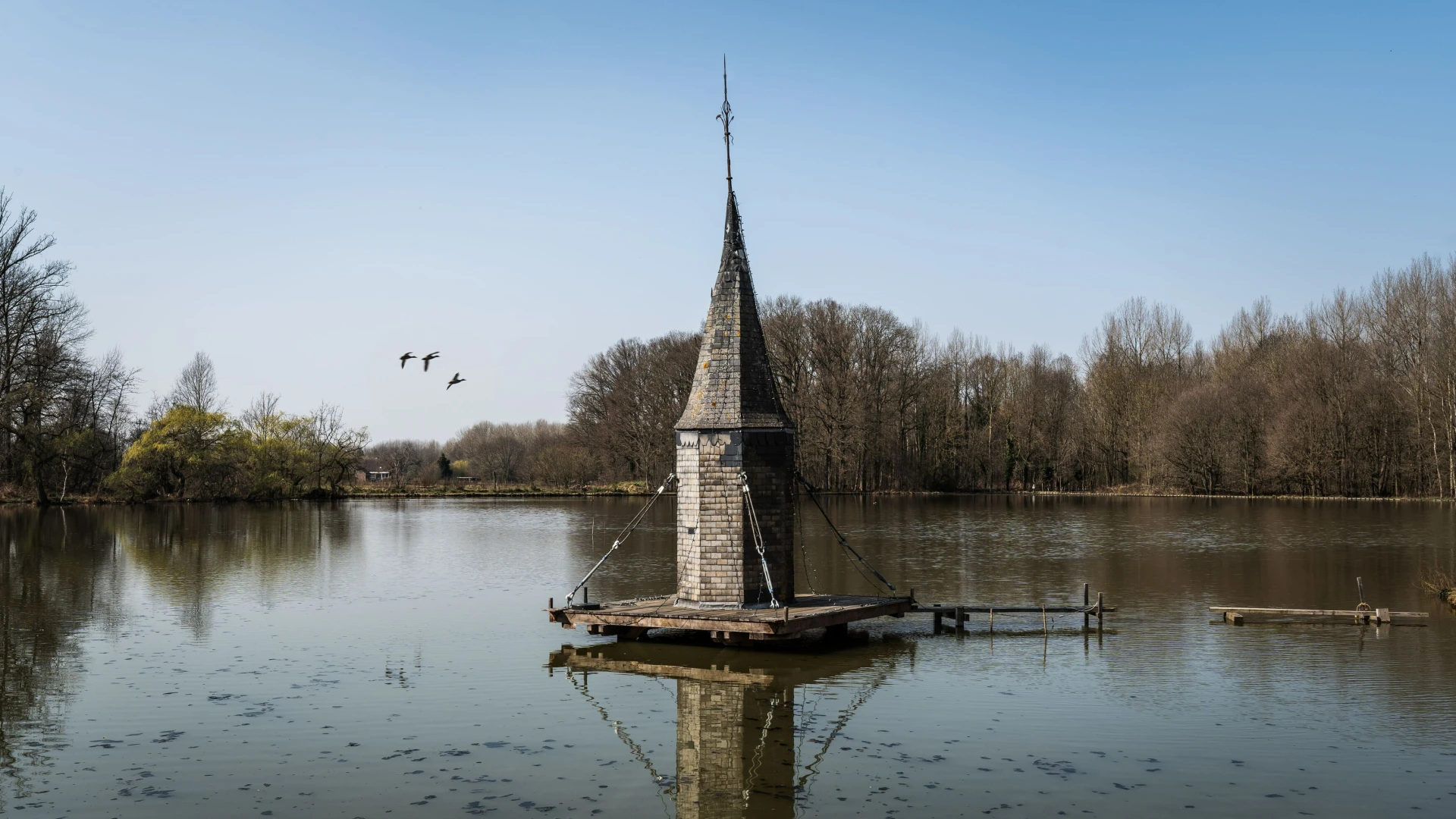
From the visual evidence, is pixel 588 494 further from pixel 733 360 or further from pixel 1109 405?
pixel 733 360

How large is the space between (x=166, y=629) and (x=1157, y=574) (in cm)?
2656

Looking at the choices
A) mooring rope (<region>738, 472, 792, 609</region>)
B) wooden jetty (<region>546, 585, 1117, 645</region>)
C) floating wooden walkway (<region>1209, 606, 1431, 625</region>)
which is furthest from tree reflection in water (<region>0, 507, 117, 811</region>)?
floating wooden walkway (<region>1209, 606, 1431, 625</region>)

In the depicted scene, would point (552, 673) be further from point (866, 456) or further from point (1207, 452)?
point (1207, 452)

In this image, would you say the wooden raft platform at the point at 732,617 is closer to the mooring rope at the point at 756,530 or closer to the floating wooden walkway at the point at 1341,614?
the mooring rope at the point at 756,530

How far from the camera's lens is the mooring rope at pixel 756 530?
69.8 ft

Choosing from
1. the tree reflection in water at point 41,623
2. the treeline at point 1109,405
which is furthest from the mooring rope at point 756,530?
the treeline at point 1109,405

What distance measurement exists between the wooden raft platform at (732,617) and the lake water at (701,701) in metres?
0.60

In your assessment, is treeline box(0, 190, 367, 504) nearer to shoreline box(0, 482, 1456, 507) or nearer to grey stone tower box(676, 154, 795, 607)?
shoreline box(0, 482, 1456, 507)

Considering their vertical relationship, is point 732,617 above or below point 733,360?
below

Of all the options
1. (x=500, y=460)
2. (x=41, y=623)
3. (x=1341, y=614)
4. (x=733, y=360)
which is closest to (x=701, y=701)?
(x=733, y=360)

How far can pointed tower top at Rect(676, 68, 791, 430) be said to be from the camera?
22.1m

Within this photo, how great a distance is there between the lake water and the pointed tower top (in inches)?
184

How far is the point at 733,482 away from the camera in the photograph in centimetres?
2178

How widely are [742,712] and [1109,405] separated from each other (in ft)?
247
